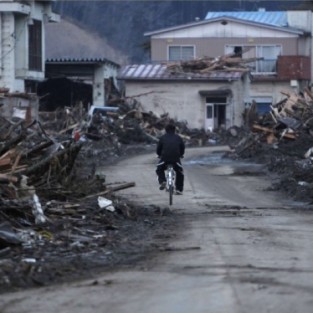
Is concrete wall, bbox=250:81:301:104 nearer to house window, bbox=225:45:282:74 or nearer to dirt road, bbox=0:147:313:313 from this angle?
house window, bbox=225:45:282:74

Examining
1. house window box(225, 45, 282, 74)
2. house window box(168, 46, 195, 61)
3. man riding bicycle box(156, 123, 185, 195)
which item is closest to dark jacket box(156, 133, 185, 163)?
man riding bicycle box(156, 123, 185, 195)

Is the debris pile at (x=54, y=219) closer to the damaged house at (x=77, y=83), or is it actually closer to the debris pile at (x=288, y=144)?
the debris pile at (x=288, y=144)

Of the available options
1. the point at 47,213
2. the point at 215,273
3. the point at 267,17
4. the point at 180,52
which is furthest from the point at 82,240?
the point at 267,17

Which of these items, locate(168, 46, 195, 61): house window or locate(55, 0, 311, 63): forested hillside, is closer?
locate(168, 46, 195, 61): house window

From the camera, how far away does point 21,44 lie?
2080 inches

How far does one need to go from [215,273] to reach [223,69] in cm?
4999

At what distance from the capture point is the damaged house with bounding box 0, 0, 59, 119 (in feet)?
169

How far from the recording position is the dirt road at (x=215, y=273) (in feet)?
34.6

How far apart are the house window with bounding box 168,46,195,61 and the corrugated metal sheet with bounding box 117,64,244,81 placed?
957cm

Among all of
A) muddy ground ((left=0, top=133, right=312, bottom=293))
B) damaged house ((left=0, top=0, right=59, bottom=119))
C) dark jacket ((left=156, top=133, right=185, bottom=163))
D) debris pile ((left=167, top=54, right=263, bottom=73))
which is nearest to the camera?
muddy ground ((left=0, top=133, right=312, bottom=293))

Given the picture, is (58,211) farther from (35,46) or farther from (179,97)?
(179,97)

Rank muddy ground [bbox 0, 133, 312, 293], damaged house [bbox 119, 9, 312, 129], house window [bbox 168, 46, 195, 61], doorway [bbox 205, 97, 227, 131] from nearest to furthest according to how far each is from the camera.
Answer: muddy ground [bbox 0, 133, 312, 293] < damaged house [bbox 119, 9, 312, 129] < doorway [bbox 205, 97, 227, 131] < house window [bbox 168, 46, 195, 61]

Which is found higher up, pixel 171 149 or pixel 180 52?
pixel 180 52

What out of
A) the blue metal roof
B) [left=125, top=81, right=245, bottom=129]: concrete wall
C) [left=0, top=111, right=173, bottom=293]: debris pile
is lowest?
[left=0, top=111, right=173, bottom=293]: debris pile
